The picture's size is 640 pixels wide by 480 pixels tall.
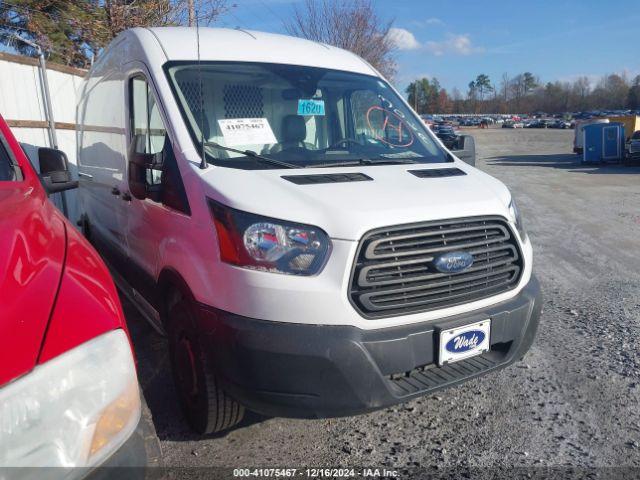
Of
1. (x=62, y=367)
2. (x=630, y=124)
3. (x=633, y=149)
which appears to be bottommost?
(x=633, y=149)

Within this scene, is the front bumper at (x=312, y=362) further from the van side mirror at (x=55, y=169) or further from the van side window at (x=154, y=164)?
the van side mirror at (x=55, y=169)

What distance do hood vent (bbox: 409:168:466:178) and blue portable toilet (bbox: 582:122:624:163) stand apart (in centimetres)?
2171

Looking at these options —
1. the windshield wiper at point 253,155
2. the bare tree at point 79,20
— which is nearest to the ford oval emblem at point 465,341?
the windshield wiper at point 253,155

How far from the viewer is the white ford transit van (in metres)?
2.22

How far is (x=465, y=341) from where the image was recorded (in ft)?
8.29

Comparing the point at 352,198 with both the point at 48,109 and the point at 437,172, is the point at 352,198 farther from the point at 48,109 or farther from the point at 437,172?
the point at 48,109

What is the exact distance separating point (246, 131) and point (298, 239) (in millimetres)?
1048

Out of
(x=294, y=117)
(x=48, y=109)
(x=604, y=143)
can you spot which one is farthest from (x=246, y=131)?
(x=604, y=143)

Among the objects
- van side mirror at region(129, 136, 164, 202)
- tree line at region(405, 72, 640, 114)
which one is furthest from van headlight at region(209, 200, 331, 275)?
tree line at region(405, 72, 640, 114)

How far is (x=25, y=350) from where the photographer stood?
1.35 meters

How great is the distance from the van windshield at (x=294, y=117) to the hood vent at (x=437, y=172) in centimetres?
23

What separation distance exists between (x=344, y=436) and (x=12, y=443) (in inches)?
76.0

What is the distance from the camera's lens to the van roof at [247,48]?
3.19 meters

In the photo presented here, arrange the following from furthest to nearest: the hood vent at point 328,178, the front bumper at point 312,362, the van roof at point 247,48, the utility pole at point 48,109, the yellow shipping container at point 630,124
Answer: the yellow shipping container at point 630,124 < the utility pole at point 48,109 < the van roof at point 247,48 < the hood vent at point 328,178 < the front bumper at point 312,362
